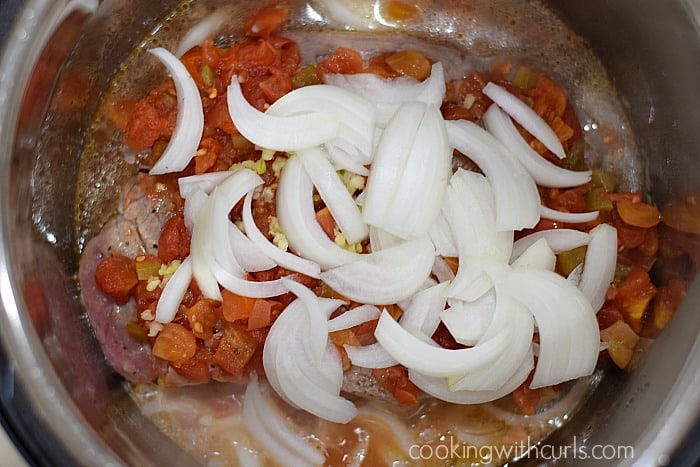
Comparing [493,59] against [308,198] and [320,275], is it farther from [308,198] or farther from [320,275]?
[320,275]

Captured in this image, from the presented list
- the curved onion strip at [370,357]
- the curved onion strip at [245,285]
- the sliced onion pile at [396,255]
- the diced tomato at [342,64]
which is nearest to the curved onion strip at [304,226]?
the sliced onion pile at [396,255]

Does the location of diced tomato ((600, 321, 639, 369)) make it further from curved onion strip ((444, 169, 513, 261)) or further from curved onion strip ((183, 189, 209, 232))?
curved onion strip ((183, 189, 209, 232))

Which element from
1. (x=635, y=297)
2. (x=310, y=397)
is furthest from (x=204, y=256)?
(x=635, y=297)

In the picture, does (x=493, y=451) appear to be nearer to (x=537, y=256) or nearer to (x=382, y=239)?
(x=537, y=256)

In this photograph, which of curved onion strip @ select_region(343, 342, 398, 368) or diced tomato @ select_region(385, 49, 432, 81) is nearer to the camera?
curved onion strip @ select_region(343, 342, 398, 368)

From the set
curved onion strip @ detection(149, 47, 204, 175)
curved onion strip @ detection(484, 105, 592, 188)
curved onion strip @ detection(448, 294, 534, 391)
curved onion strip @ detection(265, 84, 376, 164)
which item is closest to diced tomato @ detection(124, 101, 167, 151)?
curved onion strip @ detection(149, 47, 204, 175)

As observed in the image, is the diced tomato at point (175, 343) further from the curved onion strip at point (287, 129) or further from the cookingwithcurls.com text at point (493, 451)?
the cookingwithcurls.com text at point (493, 451)
